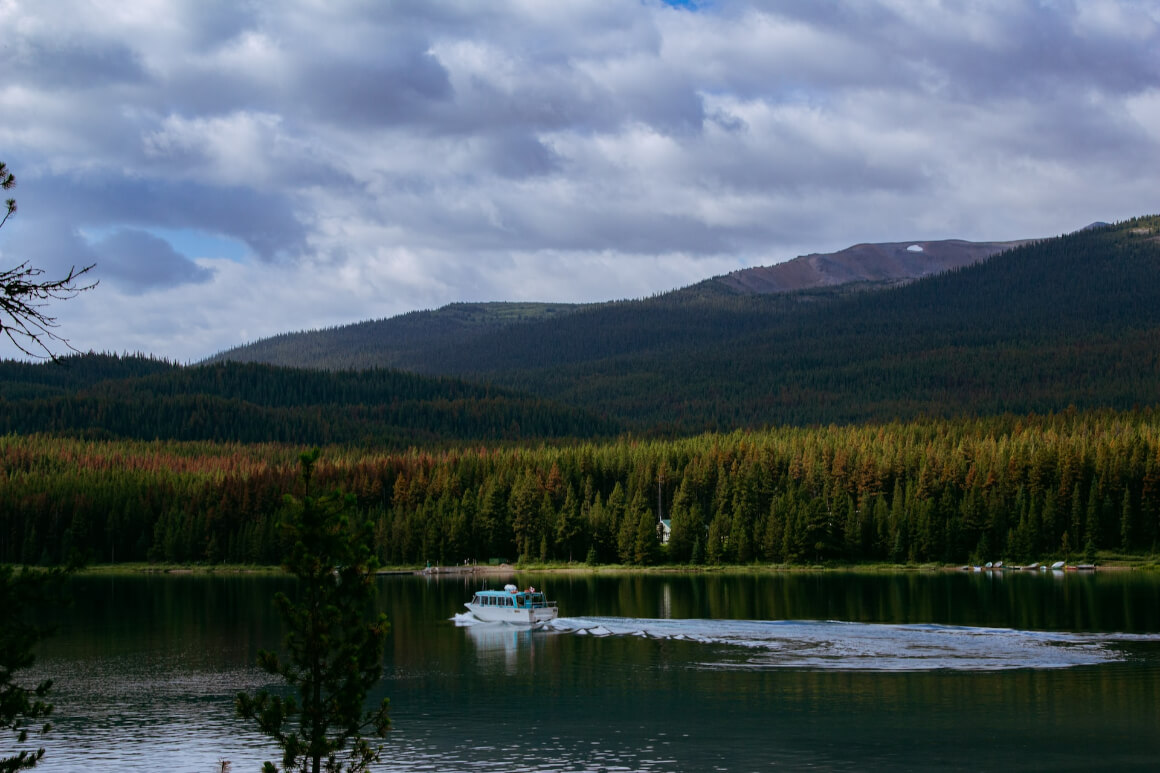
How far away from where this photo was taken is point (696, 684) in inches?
2788

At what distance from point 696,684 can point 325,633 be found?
139 ft

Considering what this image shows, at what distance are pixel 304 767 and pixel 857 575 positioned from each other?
124845 millimetres

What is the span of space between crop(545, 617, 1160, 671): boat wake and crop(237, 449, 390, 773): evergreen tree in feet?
156

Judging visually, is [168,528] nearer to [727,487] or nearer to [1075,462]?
[727,487]

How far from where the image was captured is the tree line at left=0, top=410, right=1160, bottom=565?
156500 mm

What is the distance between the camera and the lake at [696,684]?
53.4 m

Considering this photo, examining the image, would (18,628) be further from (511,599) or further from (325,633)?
(511,599)

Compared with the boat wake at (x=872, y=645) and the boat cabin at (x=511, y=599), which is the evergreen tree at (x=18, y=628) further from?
the boat cabin at (x=511, y=599)

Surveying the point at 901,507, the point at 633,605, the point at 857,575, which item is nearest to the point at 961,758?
the point at 633,605

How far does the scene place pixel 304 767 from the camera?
1275 inches

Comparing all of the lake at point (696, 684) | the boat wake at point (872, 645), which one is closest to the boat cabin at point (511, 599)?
the lake at point (696, 684)

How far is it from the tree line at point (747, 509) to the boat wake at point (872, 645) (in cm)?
5962

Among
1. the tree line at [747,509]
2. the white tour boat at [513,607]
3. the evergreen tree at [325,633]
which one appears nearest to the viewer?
the evergreen tree at [325,633]

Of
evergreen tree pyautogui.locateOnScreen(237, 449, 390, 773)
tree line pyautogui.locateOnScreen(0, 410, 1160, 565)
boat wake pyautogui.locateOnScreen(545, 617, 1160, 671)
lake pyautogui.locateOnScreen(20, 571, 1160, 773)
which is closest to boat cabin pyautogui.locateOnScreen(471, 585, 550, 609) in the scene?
lake pyautogui.locateOnScreen(20, 571, 1160, 773)
